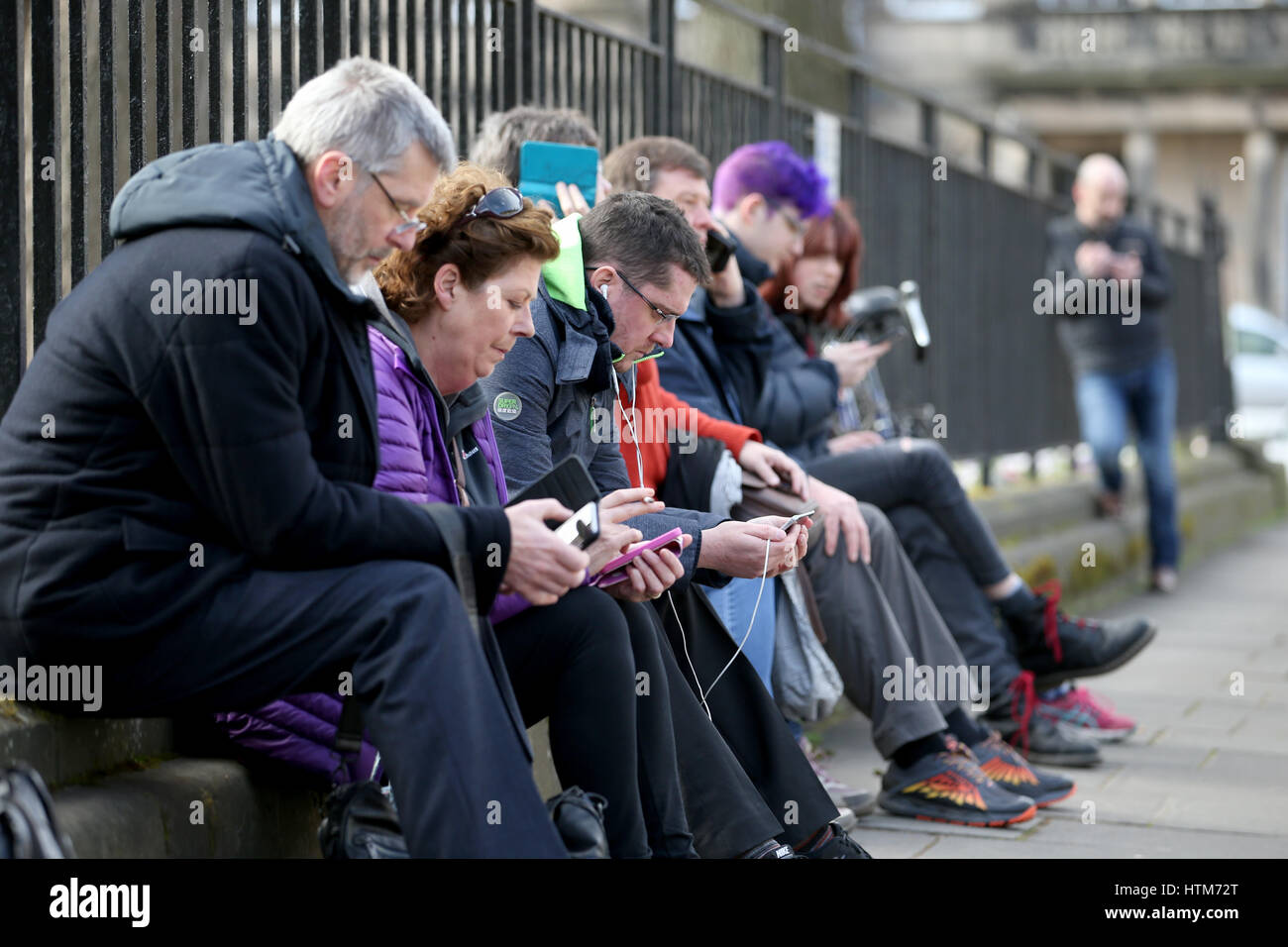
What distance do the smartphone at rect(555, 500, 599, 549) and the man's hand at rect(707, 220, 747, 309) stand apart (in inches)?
74.2

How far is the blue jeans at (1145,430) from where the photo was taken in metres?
9.60

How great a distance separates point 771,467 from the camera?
14.9 ft

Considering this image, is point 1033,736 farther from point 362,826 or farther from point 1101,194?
point 1101,194

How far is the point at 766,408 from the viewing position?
5.14 metres

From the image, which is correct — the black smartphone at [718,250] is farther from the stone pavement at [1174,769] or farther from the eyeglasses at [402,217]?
the eyeglasses at [402,217]

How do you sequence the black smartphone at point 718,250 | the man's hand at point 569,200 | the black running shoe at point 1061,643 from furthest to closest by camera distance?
1. the black running shoe at point 1061,643
2. the black smartphone at point 718,250
3. the man's hand at point 569,200

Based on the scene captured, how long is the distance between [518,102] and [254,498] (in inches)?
105

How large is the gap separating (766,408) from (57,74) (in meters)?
2.34

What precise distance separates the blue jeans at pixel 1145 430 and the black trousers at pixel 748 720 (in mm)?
6245

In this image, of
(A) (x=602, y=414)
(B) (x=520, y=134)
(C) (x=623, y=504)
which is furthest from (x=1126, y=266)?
(C) (x=623, y=504)

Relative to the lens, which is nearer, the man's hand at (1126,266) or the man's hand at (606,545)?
the man's hand at (606,545)

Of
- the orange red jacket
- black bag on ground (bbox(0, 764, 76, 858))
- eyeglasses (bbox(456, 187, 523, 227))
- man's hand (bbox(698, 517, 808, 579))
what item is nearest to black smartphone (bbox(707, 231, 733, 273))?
the orange red jacket

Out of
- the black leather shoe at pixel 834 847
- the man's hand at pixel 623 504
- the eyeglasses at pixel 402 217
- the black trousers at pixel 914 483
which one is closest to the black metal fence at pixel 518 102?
the eyeglasses at pixel 402 217
